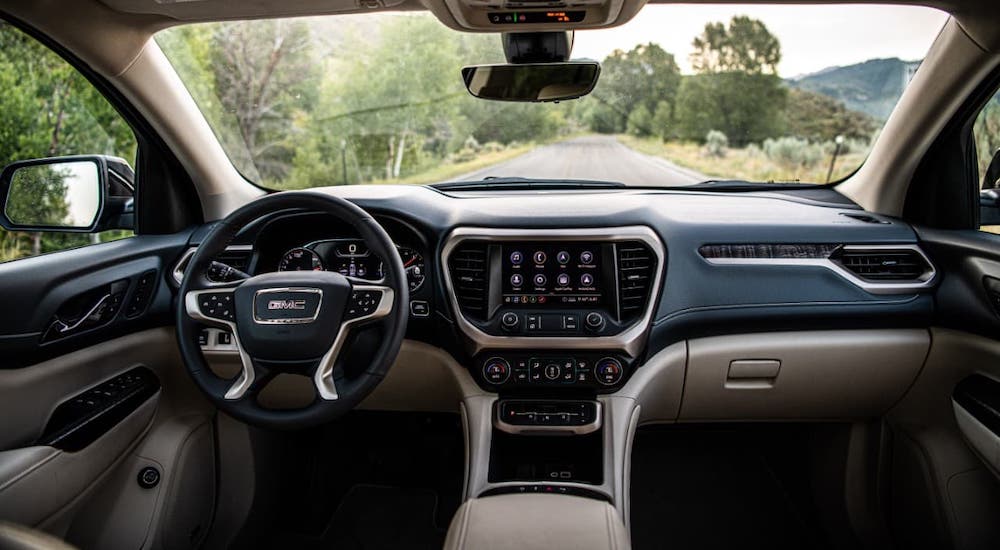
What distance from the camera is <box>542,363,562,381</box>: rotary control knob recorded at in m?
2.63

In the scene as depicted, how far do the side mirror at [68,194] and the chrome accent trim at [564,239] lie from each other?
1.38 m

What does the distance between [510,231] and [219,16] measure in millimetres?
1350

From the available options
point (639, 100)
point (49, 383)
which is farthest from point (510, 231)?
point (49, 383)

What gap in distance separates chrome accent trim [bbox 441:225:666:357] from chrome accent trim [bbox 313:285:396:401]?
55 centimetres

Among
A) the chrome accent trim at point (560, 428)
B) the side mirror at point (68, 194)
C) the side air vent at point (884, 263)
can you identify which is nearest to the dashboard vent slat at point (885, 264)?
the side air vent at point (884, 263)

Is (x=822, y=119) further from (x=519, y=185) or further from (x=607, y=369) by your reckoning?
(x=607, y=369)

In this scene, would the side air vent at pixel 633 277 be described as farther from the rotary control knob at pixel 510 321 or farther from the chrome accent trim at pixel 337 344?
the chrome accent trim at pixel 337 344

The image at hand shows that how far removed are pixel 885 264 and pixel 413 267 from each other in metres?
1.88

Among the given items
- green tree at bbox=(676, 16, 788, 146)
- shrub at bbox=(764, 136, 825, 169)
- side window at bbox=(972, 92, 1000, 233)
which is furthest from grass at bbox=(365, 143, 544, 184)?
side window at bbox=(972, 92, 1000, 233)

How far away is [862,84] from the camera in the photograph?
9.84 ft

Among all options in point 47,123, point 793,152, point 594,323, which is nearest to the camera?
point 594,323

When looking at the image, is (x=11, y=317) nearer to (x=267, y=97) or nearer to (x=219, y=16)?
(x=219, y=16)

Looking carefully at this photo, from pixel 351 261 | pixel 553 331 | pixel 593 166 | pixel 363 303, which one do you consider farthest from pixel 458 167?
pixel 363 303

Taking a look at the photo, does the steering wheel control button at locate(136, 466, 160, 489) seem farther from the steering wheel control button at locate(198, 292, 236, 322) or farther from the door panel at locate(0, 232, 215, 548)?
the steering wheel control button at locate(198, 292, 236, 322)
